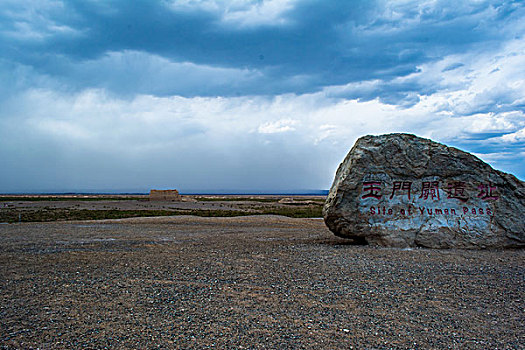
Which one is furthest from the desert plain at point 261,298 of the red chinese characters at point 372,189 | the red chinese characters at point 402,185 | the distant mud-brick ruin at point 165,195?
the distant mud-brick ruin at point 165,195

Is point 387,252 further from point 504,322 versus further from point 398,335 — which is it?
point 398,335

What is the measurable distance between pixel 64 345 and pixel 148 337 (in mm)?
1077

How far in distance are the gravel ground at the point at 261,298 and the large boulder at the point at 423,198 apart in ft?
2.51

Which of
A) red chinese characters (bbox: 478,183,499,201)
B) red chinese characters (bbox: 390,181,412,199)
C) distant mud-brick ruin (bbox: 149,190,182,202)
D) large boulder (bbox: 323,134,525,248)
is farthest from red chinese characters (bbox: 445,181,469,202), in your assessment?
distant mud-brick ruin (bbox: 149,190,182,202)

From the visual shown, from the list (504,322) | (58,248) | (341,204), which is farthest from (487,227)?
(58,248)

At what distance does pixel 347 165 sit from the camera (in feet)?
41.8

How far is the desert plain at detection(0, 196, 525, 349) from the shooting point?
516 centimetres

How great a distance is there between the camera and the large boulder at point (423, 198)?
11.9 m

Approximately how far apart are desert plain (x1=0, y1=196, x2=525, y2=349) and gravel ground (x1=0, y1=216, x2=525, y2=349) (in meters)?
0.03

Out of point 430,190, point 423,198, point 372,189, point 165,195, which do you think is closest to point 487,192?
point 430,190

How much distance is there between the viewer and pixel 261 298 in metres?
6.85

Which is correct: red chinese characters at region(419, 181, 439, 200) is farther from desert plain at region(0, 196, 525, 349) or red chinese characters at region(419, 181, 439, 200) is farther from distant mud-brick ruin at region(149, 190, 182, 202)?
distant mud-brick ruin at region(149, 190, 182, 202)

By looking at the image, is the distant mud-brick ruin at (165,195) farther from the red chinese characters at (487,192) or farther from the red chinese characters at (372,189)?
the red chinese characters at (487,192)

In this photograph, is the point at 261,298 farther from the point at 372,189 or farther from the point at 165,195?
the point at 165,195
